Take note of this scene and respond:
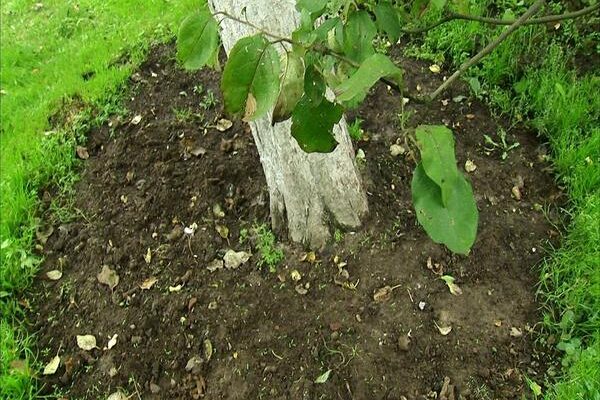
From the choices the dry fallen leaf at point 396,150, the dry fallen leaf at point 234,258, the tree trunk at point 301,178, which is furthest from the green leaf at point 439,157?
the dry fallen leaf at point 396,150

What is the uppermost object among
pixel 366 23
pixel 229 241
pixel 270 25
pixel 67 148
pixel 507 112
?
pixel 366 23

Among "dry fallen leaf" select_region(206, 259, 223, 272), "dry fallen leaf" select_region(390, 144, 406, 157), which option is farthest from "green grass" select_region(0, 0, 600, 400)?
"dry fallen leaf" select_region(390, 144, 406, 157)

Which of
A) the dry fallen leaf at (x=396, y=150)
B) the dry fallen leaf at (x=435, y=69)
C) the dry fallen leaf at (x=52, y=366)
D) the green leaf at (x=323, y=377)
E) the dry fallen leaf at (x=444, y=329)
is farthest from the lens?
the dry fallen leaf at (x=435, y=69)

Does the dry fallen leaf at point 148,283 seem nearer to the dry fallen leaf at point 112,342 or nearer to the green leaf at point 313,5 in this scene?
the dry fallen leaf at point 112,342

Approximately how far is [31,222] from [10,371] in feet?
2.86

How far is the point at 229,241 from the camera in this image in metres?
2.87

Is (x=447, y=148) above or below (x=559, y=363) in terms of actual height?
above

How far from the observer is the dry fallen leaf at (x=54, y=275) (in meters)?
2.95

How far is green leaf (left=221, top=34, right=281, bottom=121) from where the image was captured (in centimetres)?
100

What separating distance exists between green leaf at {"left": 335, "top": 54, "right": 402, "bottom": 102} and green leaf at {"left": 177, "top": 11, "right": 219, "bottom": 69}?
329 millimetres

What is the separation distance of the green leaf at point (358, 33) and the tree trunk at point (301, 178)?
0.92 metres

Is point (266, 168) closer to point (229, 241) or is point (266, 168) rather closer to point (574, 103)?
→ point (229, 241)

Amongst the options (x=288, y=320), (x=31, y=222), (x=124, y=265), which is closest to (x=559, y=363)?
(x=288, y=320)

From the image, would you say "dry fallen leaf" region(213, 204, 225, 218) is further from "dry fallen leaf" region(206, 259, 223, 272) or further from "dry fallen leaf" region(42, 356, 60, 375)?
"dry fallen leaf" region(42, 356, 60, 375)
